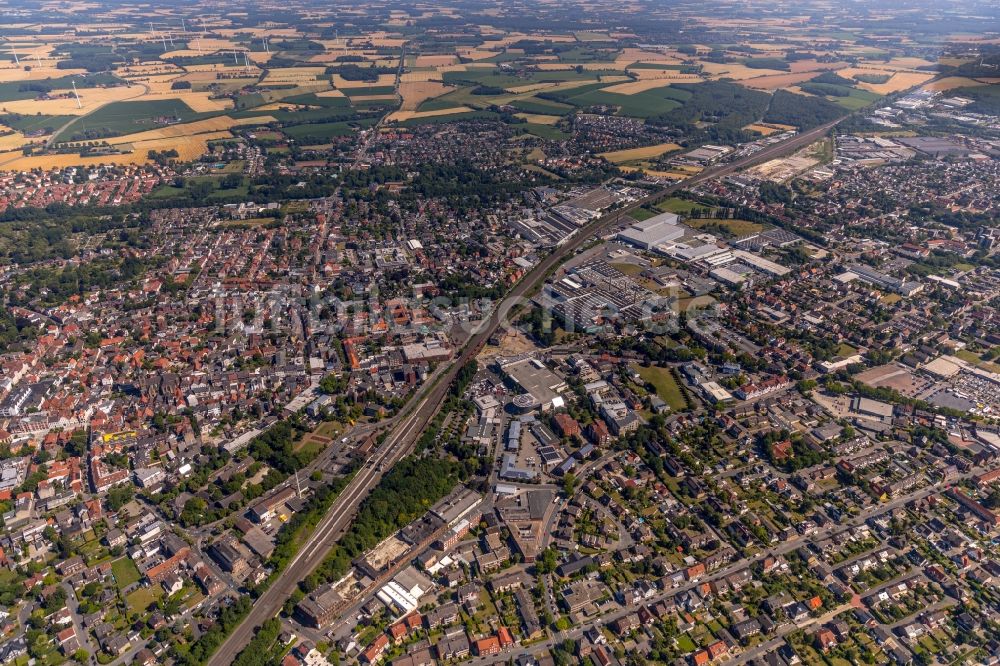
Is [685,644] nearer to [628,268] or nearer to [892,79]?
[628,268]

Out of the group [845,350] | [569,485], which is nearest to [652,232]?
[845,350]

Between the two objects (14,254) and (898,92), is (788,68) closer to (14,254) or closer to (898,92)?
(898,92)

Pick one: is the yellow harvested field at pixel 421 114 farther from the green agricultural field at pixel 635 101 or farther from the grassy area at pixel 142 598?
the grassy area at pixel 142 598

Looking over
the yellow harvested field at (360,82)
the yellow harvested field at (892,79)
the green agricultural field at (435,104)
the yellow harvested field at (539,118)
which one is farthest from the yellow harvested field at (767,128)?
the yellow harvested field at (360,82)

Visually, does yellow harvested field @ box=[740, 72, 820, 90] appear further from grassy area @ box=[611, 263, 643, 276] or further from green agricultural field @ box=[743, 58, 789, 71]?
grassy area @ box=[611, 263, 643, 276]

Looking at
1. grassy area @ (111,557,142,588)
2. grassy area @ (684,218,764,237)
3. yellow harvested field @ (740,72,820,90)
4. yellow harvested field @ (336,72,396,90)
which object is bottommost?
grassy area @ (111,557,142,588)

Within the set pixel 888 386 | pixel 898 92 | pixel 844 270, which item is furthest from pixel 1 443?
pixel 898 92

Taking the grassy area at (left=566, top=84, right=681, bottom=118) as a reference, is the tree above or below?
below

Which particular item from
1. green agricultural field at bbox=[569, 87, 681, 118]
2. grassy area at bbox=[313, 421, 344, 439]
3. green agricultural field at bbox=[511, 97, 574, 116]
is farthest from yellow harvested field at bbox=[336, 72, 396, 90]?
grassy area at bbox=[313, 421, 344, 439]
